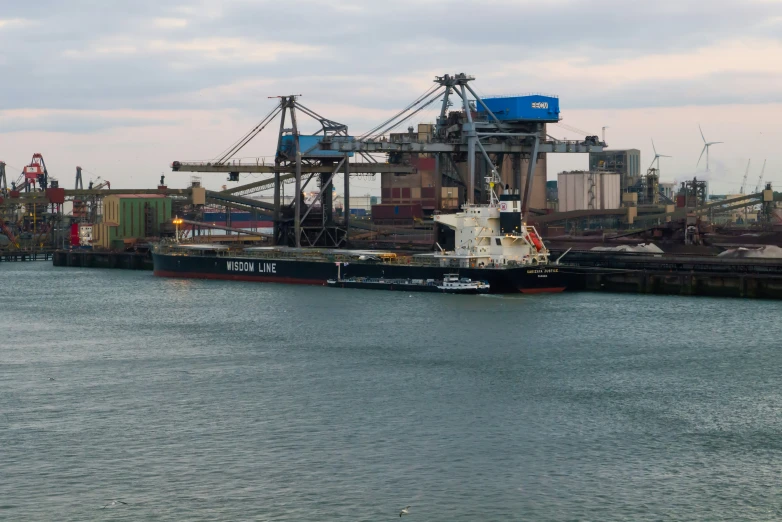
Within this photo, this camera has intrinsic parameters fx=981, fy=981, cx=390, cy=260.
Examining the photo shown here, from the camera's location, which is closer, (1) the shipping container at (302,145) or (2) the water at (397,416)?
(2) the water at (397,416)

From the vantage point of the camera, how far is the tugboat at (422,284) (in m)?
54.8

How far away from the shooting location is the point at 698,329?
1657 inches

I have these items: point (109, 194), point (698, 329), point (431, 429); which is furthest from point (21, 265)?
point (431, 429)

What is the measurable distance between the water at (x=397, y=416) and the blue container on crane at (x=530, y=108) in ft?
74.5

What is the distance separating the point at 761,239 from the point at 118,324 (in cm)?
5410

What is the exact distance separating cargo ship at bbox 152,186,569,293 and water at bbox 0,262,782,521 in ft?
26.3

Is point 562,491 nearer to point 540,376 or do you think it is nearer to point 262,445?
point 262,445

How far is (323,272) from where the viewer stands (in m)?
63.0

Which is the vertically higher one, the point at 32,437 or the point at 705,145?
the point at 705,145

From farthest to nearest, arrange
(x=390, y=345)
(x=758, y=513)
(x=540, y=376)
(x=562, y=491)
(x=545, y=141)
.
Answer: (x=545, y=141)
(x=390, y=345)
(x=540, y=376)
(x=562, y=491)
(x=758, y=513)

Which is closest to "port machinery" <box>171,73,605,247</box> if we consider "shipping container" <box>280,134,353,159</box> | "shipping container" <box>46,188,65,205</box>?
"shipping container" <box>280,134,353,159</box>

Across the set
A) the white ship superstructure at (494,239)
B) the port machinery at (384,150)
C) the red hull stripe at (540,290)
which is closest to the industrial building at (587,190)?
the port machinery at (384,150)

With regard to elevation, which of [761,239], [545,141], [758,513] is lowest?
[758,513]

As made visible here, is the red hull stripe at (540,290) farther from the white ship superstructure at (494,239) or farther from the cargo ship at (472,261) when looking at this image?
the white ship superstructure at (494,239)
